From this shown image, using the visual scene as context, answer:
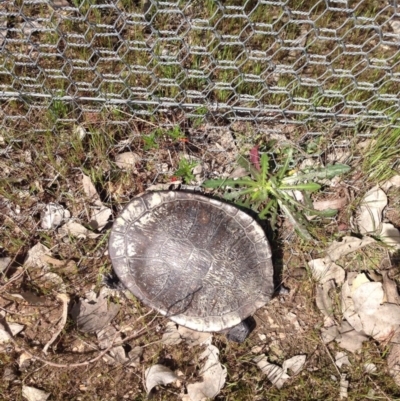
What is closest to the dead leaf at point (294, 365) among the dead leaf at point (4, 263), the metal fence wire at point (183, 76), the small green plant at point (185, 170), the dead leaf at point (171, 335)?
the dead leaf at point (171, 335)

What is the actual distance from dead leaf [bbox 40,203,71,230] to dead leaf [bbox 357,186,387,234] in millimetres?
1057

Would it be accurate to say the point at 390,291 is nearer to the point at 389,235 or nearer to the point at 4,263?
the point at 389,235

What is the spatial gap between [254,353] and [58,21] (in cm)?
137

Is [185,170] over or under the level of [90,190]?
over

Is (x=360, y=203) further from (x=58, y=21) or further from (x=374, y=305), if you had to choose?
(x=58, y=21)

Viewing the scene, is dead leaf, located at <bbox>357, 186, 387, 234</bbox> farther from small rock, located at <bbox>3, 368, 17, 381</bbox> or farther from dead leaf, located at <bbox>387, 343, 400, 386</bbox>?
small rock, located at <bbox>3, 368, 17, 381</bbox>

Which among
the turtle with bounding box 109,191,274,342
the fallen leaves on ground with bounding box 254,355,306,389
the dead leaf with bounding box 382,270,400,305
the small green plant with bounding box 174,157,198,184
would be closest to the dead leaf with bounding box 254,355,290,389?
the fallen leaves on ground with bounding box 254,355,306,389

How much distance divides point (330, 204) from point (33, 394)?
120cm

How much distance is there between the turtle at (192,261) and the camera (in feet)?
5.49

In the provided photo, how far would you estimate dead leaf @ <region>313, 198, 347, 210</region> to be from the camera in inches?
74.2

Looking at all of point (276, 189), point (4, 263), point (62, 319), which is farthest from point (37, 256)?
point (276, 189)

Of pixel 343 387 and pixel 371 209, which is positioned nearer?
pixel 343 387

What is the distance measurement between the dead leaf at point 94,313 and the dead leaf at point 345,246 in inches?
30.7

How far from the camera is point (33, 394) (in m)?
1.65
